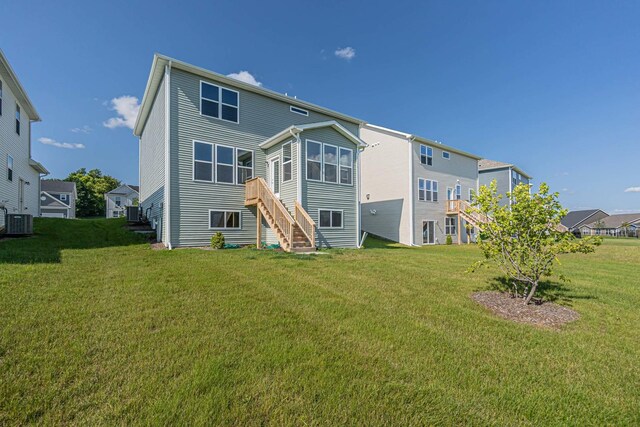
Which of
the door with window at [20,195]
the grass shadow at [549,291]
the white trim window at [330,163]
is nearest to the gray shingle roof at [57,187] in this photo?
the door with window at [20,195]

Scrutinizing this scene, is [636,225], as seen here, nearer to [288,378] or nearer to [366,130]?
[366,130]

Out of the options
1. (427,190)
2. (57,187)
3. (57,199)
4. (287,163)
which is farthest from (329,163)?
(57,187)

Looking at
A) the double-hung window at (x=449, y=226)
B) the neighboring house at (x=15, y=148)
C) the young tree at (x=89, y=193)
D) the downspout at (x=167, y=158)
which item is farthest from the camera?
the young tree at (x=89, y=193)

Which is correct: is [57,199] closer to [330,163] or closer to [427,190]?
[330,163]

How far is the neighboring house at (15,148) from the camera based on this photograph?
11.9 m

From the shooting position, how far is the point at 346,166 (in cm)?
1393

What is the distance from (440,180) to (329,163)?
1272cm

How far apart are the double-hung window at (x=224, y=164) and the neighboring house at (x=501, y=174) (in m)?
25.6

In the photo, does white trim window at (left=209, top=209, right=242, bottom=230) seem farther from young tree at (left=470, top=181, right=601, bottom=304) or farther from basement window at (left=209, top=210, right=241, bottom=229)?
young tree at (left=470, top=181, right=601, bottom=304)

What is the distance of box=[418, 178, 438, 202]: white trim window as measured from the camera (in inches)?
821

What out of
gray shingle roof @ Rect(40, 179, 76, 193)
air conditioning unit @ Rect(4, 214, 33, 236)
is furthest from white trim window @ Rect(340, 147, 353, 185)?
gray shingle roof @ Rect(40, 179, 76, 193)

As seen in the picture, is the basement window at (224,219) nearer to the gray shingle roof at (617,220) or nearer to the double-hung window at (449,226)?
the double-hung window at (449,226)

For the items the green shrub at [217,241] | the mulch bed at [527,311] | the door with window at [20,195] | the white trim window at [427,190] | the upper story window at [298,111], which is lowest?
the mulch bed at [527,311]

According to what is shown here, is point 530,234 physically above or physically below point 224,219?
below
